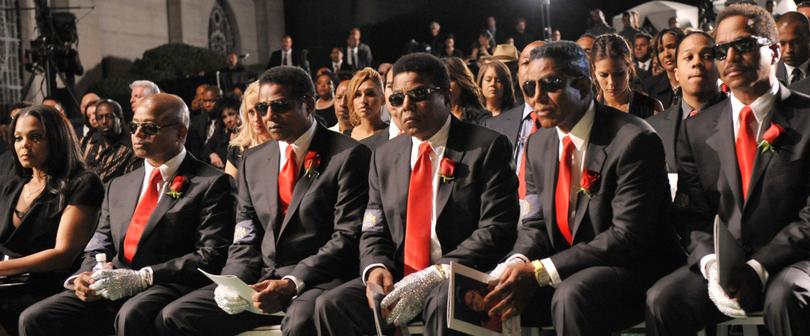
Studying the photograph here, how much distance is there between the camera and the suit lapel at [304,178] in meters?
5.17

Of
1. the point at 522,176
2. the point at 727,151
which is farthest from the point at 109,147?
the point at 727,151

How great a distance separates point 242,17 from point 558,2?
29.6ft

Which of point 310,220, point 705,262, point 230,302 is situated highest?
point 310,220

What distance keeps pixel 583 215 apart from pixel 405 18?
2237 centimetres

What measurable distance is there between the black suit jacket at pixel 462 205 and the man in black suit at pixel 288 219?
0.80 feet

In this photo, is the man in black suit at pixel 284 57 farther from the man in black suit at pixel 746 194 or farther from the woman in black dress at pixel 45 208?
the man in black suit at pixel 746 194

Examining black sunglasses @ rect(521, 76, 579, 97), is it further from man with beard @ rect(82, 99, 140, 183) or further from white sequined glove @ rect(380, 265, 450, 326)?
man with beard @ rect(82, 99, 140, 183)

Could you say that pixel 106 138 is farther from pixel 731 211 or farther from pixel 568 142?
pixel 731 211

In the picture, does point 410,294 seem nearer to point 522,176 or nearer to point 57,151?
point 522,176

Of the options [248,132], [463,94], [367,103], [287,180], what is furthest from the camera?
[248,132]

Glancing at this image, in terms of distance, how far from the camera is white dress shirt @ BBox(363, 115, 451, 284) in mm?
4770

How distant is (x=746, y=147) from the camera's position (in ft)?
13.8

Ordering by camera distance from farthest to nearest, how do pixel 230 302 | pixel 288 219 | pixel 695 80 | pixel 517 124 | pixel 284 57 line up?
pixel 284 57, pixel 517 124, pixel 695 80, pixel 288 219, pixel 230 302

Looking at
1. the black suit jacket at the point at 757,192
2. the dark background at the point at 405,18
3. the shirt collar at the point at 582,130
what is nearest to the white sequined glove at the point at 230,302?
the shirt collar at the point at 582,130
